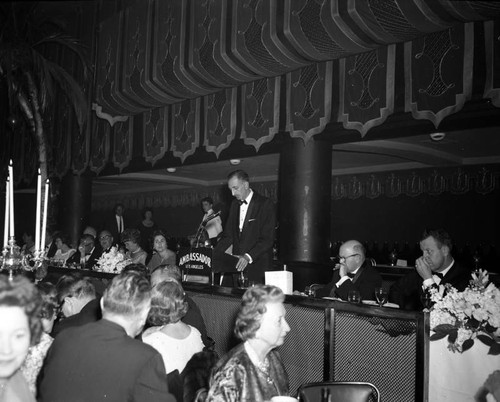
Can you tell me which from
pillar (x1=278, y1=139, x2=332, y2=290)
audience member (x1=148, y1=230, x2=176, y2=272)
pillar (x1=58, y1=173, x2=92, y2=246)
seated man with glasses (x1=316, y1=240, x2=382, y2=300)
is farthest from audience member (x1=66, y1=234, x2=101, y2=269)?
seated man with glasses (x1=316, y1=240, x2=382, y2=300)

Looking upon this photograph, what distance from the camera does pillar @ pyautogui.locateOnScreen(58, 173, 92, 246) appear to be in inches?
395

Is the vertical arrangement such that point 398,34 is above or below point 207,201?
above

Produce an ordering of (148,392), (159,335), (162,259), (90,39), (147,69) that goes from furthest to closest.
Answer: (90,39) → (147,69) → (162,259) → (159,335) → (148,392)

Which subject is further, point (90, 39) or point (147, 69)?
point (90, 39)

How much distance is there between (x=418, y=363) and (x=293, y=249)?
137 inches

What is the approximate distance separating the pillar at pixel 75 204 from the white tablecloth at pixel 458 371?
8.11 meters

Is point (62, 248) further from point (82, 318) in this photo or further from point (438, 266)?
point (438, 266)

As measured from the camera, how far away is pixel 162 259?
22.3ft

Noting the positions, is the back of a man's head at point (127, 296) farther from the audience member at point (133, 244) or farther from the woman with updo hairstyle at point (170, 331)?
the audience member at point (133, 244)

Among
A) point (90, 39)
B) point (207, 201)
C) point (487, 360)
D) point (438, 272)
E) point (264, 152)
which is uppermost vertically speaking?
point (90, 39)

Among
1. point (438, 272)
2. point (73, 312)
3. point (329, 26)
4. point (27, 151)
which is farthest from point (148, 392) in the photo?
point (27, 151)

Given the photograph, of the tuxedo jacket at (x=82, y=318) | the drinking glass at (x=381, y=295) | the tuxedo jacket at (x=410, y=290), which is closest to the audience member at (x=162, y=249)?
the tuxedo jacket at (x=410, y=290)

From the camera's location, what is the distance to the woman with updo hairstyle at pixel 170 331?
2.97 metres

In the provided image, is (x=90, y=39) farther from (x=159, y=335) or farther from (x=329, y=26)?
(x=159, y=335)
